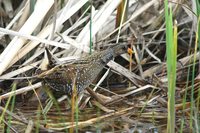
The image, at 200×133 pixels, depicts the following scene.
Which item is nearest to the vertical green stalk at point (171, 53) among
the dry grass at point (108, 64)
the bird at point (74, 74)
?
the dry grass at point (108, 64)

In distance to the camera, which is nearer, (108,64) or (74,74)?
(74,74)

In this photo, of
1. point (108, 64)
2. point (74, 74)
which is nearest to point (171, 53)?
point (74, 74)

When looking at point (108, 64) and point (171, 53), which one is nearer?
point (171, 53)

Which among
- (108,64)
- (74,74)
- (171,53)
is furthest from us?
(108,64)

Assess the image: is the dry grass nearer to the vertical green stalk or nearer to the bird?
the bird

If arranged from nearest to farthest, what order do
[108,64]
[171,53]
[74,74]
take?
1. [171,53]
2. [74,74]
3. [108,64]

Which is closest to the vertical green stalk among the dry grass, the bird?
the dry grass

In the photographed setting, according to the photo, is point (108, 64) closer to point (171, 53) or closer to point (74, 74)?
point (74, 74)

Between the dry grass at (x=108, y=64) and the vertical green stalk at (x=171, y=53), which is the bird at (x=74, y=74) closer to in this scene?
the dry grass at (x=108, y=64)
